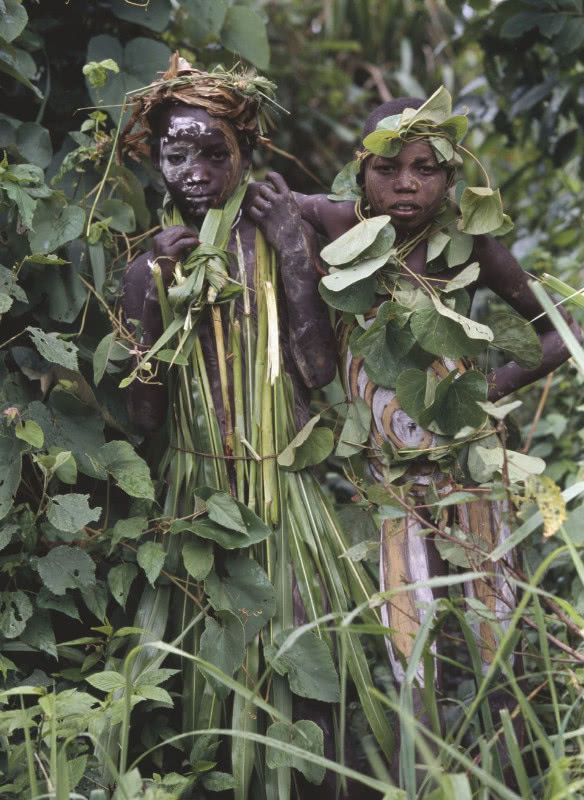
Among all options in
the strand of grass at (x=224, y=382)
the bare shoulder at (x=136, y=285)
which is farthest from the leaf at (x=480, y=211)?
the bare shoulder at (x=136, y=285)

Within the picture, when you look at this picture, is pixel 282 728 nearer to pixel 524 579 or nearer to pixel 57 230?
pixel 524 579

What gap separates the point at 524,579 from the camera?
2.09 meters

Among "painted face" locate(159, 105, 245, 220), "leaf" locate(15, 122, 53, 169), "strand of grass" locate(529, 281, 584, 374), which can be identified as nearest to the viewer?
"strand of grass" locate(529, 281, 584, 374)

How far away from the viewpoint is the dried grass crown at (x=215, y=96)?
2367mm

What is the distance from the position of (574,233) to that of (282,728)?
8.12 ft

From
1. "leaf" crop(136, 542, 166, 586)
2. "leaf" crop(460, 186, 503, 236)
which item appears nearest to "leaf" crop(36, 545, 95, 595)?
"leaf" crop(136, 542, 166, 586)

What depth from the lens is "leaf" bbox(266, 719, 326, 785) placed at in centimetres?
220

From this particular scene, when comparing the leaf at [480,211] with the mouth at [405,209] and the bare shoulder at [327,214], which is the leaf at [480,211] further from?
the bare shoulder at [327,214]

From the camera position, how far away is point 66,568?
2.40 meters

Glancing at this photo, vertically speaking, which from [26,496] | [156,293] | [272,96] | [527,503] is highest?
[272,96]

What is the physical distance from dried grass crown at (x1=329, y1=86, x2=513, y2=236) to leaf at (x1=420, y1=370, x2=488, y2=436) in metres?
0.30

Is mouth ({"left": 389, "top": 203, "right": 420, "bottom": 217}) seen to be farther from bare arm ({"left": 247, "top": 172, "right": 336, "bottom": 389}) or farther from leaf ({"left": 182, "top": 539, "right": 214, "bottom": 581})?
leaf ({"left": 182, "top": 539, "right": 214, "bottom": 581})

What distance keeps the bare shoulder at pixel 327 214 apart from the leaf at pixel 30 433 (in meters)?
0.67

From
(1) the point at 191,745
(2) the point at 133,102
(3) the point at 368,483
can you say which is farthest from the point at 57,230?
(1) the point at 191,745
